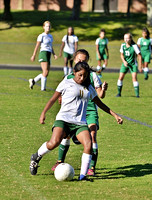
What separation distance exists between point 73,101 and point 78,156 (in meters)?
1.89

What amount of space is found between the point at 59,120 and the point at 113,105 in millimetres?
8035

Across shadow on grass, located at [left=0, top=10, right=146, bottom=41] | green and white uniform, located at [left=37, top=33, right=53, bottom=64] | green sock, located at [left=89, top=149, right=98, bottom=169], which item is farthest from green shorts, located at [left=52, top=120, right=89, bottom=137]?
shadow on grass, located at [left=0, top=10, right=146, bottom=41]

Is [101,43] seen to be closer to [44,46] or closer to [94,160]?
[44,46]

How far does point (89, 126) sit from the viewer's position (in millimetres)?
7484

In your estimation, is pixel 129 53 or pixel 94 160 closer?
pixel 94 160

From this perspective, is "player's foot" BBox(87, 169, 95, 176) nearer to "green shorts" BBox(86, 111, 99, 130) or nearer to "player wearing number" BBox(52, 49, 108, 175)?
"player wearing number" BBox(52, 49, 108, 175)

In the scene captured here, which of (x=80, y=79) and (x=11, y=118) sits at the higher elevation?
(x=80, y=79)

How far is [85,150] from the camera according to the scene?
6.80 meters

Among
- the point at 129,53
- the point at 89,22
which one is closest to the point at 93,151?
the point at 129,53

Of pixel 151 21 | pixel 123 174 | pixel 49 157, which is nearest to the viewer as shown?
pixel 123 174

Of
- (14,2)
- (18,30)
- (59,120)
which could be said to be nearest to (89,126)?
(59,120)

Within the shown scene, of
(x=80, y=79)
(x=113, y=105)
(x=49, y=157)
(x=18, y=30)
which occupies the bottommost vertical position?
(x=18, y=30)

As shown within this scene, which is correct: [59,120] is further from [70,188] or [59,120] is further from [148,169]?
[148,169]

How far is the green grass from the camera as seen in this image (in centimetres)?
4000
